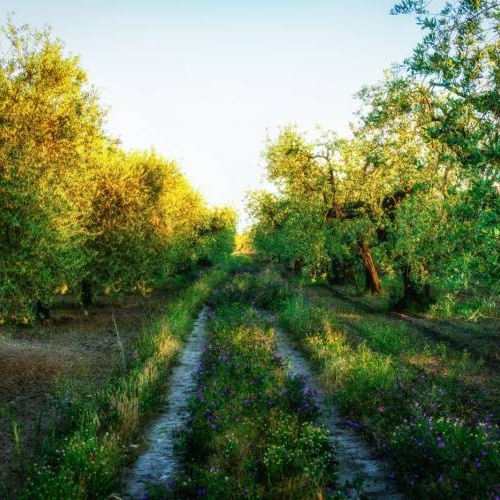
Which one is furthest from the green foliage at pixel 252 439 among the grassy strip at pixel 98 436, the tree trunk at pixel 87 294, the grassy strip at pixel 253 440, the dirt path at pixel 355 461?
the tree trunk at pixel 87 294

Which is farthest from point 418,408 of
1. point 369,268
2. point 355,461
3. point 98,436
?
point 369,268

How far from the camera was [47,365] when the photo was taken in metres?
15.2

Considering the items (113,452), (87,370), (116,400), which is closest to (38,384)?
(87,370)

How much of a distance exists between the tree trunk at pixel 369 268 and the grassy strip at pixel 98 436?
18556 millimetres

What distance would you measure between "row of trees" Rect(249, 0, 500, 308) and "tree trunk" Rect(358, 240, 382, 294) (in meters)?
0.10

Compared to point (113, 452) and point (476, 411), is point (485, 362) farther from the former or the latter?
point (113, 452)

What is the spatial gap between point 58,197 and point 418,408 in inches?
452

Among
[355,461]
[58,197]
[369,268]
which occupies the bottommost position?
[355,461]

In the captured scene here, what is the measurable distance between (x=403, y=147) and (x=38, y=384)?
1645cm

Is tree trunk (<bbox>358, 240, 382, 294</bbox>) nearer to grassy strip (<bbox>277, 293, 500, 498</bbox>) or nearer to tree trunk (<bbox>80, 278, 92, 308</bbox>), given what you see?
grassy strip (<bbox>277, 293, 500, 498</bbox>)

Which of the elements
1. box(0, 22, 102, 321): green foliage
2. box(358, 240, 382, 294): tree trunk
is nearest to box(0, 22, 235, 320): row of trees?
box(0, 22, 102, 321): green foliage

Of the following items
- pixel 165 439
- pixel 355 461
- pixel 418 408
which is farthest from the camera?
pixel 165 439

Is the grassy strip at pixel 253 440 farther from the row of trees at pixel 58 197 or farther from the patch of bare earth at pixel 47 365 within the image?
the row of trees at pixel 58 197

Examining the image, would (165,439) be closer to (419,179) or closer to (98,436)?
(98,436)
